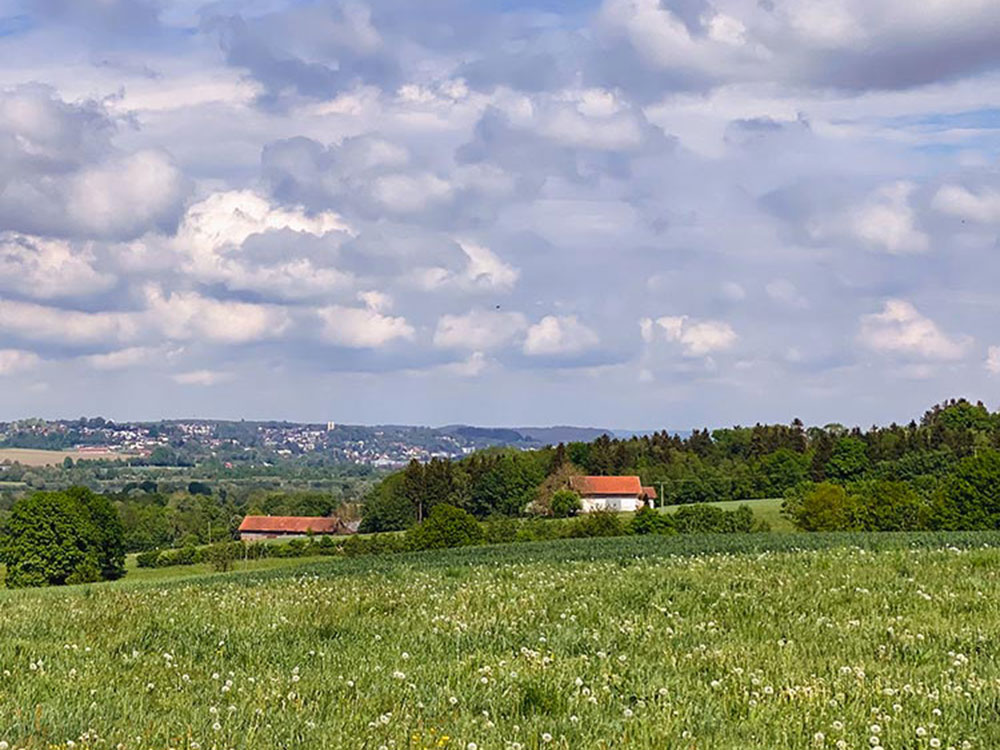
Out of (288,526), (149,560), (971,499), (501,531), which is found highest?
(971,499)

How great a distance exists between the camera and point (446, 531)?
279 feet

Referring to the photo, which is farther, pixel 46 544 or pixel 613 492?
pixel 613 492

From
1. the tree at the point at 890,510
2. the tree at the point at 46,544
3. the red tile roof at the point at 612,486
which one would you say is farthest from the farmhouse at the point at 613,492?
the tree at the point at 46,544

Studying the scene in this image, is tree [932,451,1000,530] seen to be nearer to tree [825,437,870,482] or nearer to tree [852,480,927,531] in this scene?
tree [852,480,927,531]

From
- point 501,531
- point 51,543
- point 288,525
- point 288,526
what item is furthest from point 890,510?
point 288,525

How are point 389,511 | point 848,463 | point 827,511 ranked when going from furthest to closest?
point 848,463
point 389,511
point 827,511

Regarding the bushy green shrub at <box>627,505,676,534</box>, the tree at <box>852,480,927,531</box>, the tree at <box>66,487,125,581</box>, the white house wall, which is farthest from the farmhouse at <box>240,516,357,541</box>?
the tree at <box>852,480,927,531</box>

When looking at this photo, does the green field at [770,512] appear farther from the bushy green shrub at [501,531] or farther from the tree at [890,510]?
the bushy green shrub at [501,531]

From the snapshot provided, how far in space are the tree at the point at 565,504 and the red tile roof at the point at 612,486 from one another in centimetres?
1746

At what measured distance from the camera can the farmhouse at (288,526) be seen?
164m

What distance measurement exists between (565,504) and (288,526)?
56593 mm

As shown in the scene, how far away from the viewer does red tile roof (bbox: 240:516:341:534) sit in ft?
544

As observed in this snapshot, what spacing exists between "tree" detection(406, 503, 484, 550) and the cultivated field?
67.9 metres

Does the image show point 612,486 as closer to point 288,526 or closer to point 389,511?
point 389,511
